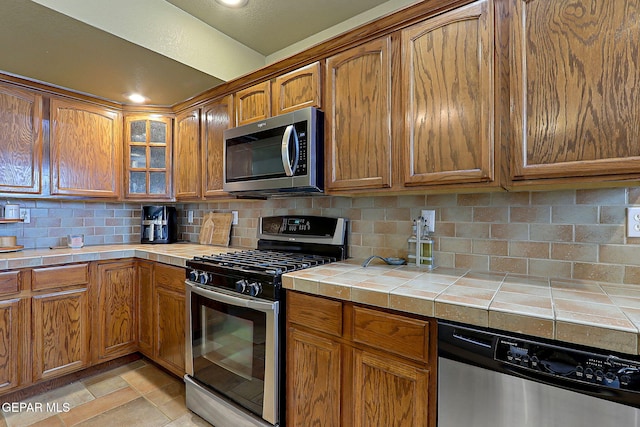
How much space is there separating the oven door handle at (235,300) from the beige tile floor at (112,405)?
2.48 feet

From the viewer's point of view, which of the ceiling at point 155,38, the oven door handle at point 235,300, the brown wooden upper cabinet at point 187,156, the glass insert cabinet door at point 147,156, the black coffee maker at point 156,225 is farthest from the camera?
the black coffee maker at point 156,225

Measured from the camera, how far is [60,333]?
2.17m

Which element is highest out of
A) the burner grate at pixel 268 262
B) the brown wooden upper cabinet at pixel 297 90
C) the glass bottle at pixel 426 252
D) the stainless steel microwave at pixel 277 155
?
the brown wooden upper cabinet at pixel 297 90

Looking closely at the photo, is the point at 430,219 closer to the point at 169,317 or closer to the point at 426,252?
the point at 426,252

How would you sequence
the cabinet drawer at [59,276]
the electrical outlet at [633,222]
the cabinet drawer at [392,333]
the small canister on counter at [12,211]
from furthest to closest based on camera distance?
the small canister on counter at [12,211], the cabinet drawer at [59,276], the electrical outlet at [633,222], the cabinet drawer at [392,333]

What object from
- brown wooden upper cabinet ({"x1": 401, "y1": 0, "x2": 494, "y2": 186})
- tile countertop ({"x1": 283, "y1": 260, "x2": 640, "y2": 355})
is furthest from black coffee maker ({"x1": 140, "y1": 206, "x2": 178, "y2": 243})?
brown wooden upper cabinet ({"x1": 401, "y1": 0, "x2": 494, "y2": 186})

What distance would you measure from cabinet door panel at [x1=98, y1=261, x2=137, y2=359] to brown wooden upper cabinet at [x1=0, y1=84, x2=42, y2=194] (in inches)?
31.7

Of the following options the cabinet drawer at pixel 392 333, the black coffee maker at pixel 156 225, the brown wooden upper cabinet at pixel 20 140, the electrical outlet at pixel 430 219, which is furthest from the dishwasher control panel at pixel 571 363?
the brown wooden upper cabinet at pixel 20 140

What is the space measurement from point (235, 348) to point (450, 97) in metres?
1.65

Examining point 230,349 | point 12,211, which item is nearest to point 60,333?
point 12,211

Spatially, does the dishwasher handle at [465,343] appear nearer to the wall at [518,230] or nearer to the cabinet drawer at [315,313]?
the cabinet drawer at [315,313]

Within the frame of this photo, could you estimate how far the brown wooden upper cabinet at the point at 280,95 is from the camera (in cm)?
183

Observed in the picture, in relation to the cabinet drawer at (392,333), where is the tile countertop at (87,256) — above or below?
above

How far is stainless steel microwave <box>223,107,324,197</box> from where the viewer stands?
5.75ft
